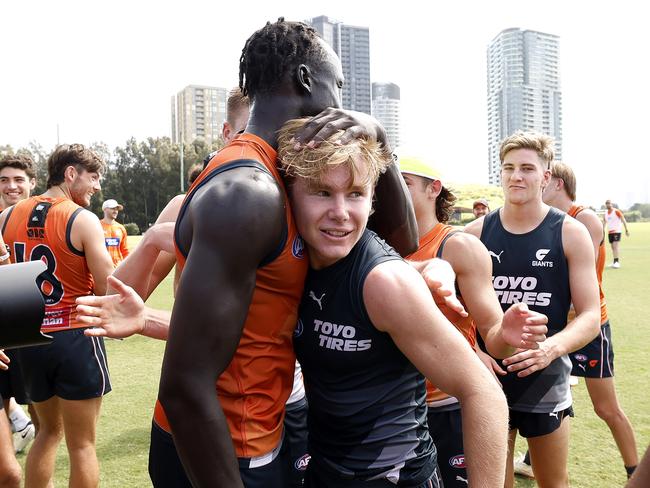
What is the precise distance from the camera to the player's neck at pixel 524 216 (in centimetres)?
389

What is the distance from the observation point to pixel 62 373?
399 cm

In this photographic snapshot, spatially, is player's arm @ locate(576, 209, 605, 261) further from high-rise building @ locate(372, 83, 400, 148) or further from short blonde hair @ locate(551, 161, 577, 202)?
high-rise building @ locate(372, 83, 400, 148)

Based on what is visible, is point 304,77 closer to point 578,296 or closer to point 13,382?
point 578,296

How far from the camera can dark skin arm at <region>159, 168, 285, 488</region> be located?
4.80 feet

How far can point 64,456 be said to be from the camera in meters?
5.15

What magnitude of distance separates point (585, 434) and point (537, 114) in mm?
104283

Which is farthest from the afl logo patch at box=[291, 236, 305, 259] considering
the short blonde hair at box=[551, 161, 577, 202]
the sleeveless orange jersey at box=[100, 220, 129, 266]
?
the sleeveless orange jersey at box=[100, 220, 129, 266]

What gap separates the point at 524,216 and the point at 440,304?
1.50 metres

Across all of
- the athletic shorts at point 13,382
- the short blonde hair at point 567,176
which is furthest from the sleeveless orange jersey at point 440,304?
the athletic shorts at point 13,382

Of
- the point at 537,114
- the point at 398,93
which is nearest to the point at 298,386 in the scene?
the point at 398,93

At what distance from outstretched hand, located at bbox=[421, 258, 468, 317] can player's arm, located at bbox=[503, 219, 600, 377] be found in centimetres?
114

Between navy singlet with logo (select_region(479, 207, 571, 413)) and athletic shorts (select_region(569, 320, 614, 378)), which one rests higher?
navy singlet with logo (select_region(479, 207, 571, 413))

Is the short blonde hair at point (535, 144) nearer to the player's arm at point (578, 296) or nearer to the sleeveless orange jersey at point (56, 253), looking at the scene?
the player's arm at point (578, 296)

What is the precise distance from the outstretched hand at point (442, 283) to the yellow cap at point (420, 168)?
1.15 m
